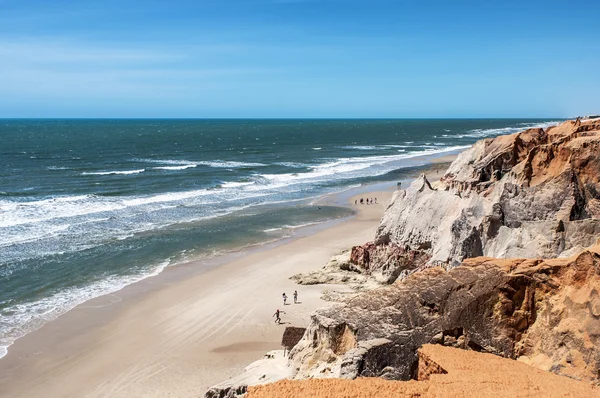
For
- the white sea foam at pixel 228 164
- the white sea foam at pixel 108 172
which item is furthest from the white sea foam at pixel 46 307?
the white sea foam at pixel 228 164

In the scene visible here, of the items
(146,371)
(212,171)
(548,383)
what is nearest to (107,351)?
(146,371)

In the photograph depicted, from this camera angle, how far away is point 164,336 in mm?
20906

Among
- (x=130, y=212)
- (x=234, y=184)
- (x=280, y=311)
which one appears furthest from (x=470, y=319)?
(x=234, y=184)

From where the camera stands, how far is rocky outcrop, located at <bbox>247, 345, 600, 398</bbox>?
29.7ft

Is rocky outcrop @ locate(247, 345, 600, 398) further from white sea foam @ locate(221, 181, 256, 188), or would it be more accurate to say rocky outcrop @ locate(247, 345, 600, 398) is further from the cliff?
white sea foam @ locate(221, 181, 256, 188)

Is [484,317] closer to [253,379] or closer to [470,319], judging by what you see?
[470,319]

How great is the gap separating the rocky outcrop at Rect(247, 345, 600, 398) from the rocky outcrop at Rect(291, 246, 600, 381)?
0.71 m

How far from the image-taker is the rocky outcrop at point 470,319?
34.2ft

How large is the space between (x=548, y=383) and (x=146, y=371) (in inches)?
521

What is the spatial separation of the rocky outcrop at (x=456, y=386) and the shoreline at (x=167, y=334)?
868 cm

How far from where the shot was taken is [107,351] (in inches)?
780

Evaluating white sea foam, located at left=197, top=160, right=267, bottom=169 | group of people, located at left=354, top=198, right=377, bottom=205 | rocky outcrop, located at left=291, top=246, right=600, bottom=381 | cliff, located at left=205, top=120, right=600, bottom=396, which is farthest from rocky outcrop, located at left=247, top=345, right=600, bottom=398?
white sea foam, located at left=197, top=160, right=267, bottom=169

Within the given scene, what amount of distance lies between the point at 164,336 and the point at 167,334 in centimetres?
20

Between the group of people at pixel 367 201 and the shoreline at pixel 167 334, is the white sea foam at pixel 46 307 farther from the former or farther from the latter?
the group of people at pixel 367 201
